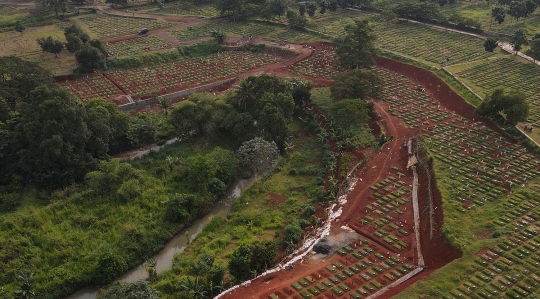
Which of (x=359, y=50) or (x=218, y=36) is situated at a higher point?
(x=359, y=50)

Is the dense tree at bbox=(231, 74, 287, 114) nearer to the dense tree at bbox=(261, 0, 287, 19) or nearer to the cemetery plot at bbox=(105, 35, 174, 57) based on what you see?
the cemetery plot at bbox=(105, 35, 174, 57)

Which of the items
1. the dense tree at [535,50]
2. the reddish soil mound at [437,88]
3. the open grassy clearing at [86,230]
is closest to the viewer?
the open grassy clearing at [86,230]

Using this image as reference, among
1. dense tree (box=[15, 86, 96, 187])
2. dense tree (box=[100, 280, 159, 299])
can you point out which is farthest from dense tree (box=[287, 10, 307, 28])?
dense tree (box=[100, 280, 159, 299])

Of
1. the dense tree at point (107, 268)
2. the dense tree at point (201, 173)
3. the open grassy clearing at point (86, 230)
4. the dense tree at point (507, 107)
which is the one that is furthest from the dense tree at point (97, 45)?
the dense tree at point (507, 107)

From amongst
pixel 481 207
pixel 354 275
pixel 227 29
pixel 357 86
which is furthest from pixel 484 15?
pixel 354 275

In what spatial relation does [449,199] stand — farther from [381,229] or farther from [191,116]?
[191,116]

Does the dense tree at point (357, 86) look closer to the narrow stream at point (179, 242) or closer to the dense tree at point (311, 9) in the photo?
the narrow stream at point (179, 242)

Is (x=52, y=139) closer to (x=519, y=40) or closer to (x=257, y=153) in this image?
(x=257, y=153)
